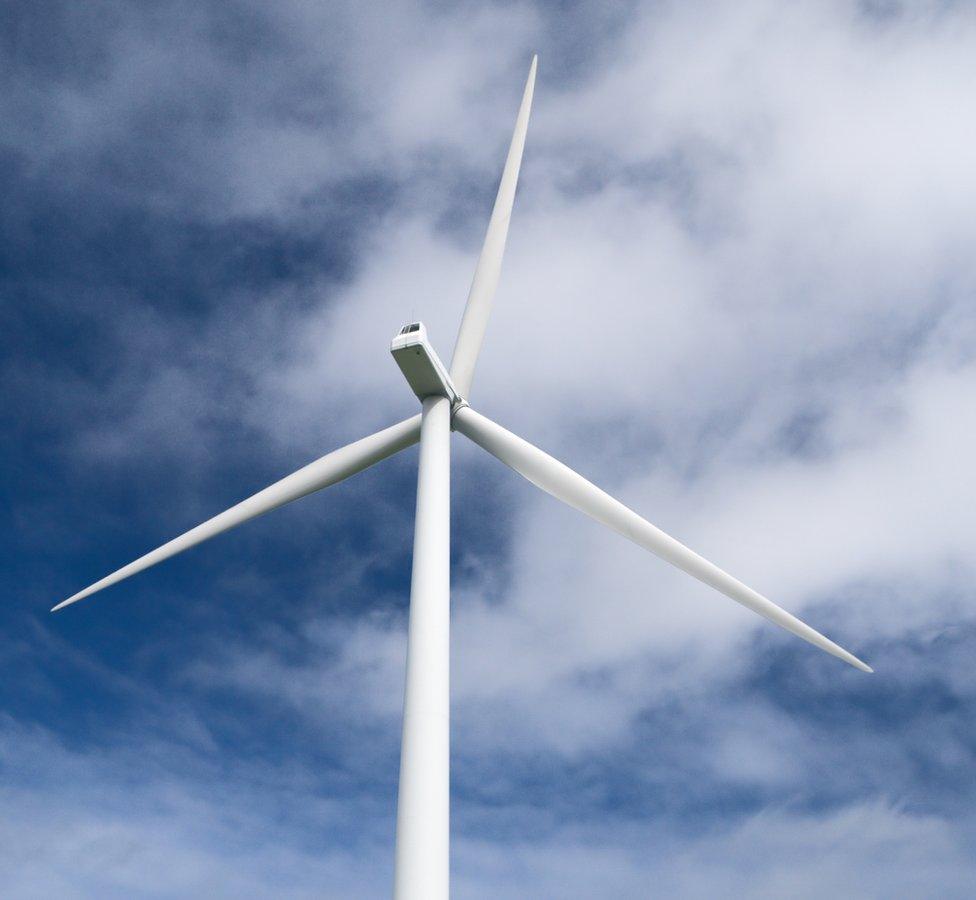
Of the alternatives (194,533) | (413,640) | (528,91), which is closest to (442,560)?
(413,640)

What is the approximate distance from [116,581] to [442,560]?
12.8 meters

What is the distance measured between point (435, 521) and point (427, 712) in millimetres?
4782

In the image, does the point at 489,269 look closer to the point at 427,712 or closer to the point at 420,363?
the point at 420,363

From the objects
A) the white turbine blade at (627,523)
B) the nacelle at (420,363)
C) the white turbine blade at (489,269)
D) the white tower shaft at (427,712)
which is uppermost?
the white turbine blade at (489,269)

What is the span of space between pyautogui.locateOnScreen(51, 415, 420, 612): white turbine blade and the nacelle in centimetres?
137

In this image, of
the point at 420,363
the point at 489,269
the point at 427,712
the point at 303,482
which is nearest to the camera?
the point at 427,712

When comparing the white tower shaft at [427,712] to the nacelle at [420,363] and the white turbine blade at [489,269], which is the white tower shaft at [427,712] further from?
the white turbine blade at [489,269]

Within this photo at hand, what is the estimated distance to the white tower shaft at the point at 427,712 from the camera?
600 inches

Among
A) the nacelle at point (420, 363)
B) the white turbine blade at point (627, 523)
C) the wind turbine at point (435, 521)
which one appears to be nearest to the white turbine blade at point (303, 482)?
the wind turbine at point (435, 521)

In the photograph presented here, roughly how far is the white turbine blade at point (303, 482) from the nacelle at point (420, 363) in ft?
4.51

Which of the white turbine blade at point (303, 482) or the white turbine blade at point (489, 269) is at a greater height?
the white turbine blade at point (489, 269)

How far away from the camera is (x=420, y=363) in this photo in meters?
22.7

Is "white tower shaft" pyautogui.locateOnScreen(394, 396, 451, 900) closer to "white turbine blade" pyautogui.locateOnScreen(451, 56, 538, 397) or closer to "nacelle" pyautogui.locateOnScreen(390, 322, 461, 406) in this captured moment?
"nacelle" pyautogui.locateOnScreen(390, 322, 461, 406)

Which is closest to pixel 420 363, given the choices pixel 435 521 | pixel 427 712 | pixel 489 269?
pixel 435 521
